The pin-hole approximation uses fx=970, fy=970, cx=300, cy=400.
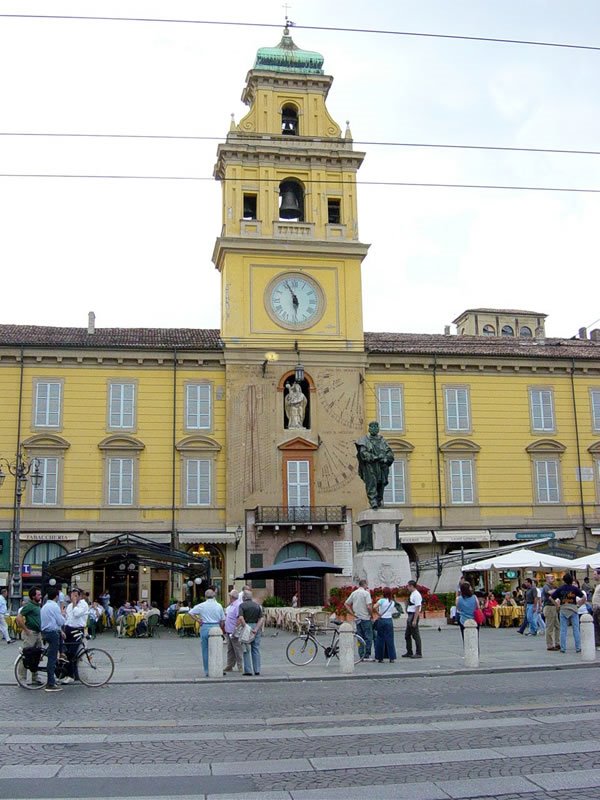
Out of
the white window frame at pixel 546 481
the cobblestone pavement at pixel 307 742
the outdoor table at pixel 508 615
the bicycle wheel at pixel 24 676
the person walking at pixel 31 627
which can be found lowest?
the cobblestone pavement at pixel 307 742

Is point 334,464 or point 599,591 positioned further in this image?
point 334,464

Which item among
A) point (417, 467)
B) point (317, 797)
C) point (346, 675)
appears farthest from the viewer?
point (417, 467)

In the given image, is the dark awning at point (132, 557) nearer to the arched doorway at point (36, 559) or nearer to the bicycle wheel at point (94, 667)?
the arched doorway at point (36, 559)

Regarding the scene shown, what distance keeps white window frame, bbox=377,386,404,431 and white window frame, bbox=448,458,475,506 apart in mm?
2939

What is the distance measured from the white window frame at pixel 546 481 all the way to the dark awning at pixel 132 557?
724 inches

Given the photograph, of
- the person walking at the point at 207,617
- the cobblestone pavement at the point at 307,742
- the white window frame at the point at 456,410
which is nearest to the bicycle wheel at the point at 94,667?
the cobblestone pavement at the point at 307,742

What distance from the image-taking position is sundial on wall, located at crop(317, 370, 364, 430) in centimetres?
4212

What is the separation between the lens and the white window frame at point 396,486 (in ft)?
138

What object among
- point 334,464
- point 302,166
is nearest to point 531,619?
point 334,464

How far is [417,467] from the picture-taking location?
42.8 meters

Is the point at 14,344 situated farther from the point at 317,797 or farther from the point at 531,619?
the point at 317,797

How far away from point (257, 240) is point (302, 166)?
4.50m

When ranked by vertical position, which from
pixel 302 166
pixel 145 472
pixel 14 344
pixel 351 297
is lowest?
pixel 145 472

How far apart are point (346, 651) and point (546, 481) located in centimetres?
2853
